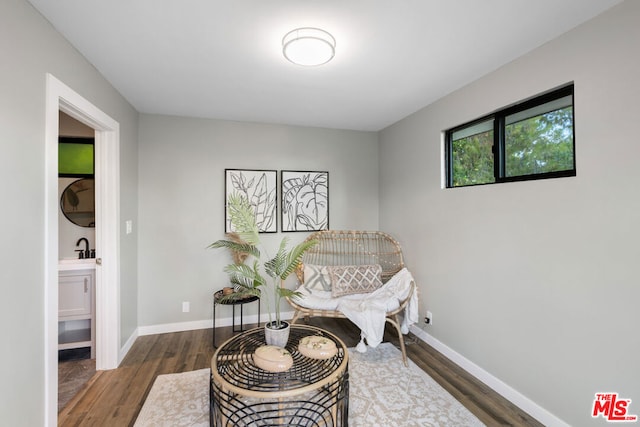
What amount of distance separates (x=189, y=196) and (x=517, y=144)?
10.4 ft

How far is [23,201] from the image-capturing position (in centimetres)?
147

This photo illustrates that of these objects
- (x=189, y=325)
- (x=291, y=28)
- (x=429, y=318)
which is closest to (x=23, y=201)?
(x=291, y=28)

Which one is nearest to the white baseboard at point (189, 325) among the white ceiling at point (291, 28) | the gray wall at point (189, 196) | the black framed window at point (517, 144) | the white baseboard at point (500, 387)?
the gray wall at point (189, 196)

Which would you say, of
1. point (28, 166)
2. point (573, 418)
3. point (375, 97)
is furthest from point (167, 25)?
point (573, 418)

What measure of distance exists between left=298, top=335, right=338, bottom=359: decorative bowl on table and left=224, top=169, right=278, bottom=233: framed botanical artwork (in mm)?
1908

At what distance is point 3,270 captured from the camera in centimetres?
134

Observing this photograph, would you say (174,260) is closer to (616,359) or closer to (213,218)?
(213,218)

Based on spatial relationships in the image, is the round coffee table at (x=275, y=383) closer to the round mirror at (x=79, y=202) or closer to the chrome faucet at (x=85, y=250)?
the chrome faucet at (x=85, y=250)

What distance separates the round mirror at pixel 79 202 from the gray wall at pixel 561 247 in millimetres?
3566

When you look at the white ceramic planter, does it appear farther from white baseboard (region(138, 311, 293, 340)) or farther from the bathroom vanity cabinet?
the bathroom vanity cabinet

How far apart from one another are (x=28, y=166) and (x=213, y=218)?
1958mm

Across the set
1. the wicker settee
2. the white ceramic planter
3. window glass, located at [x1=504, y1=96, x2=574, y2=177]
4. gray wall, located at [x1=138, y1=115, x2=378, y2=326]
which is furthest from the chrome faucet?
window glass, located at [x1=504, y1=96, x2=574, y2=177]

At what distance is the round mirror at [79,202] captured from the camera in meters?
3.00

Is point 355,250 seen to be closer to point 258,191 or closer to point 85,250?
Answer: point 258,191
